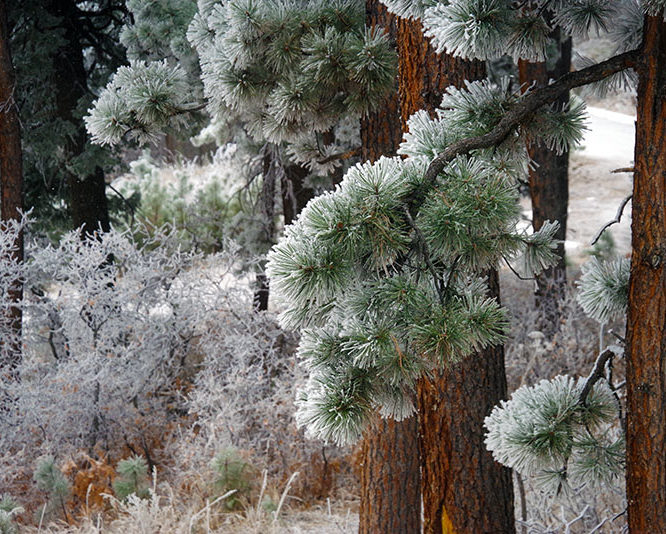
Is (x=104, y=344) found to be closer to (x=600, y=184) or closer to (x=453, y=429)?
(x=453, y=429)

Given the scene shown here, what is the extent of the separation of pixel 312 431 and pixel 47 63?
6.56 m

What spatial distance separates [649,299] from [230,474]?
3.69m

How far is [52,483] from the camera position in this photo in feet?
16.2

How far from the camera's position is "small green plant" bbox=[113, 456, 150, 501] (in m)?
4.98

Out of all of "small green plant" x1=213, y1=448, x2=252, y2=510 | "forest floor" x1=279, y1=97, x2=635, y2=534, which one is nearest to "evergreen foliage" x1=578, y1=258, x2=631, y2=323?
"small green plant" x1=213, y1=448, x2=252, y2=510

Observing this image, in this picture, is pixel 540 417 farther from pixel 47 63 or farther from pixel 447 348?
pixel 47 63

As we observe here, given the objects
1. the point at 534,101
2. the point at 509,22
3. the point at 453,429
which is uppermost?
the point at 509,22

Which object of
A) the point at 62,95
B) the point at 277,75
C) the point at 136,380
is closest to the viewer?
the point at 277,75

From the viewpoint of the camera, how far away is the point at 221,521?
496 centimetres

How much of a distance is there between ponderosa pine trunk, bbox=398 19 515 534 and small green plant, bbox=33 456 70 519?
3033mm

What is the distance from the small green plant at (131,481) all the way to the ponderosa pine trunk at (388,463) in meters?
1.86

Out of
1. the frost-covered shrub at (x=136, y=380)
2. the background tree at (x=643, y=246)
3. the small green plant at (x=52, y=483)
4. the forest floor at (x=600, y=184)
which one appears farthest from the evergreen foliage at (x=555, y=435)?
the forest floor at (x=600, y=184)

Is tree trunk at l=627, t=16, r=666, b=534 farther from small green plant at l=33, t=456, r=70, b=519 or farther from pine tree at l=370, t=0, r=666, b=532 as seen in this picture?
small green plant at l=33, t=456, r=70, b=519

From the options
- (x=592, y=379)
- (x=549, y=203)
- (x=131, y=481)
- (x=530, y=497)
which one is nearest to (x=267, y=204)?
(x=549, y=203)
